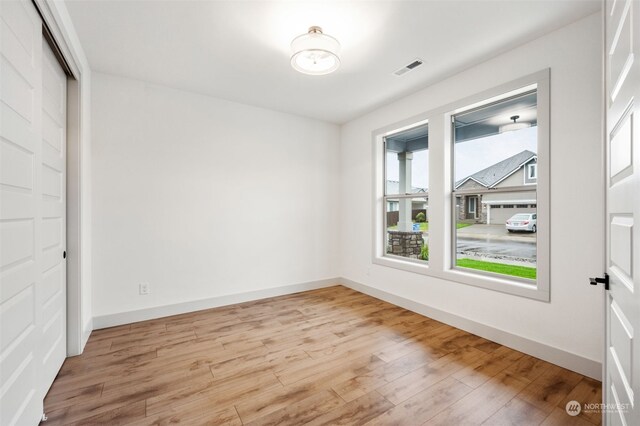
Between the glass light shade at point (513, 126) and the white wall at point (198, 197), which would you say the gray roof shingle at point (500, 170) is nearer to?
the glass light shade at point (513, 126)

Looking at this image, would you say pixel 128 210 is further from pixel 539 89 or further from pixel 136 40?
pixel 539 89

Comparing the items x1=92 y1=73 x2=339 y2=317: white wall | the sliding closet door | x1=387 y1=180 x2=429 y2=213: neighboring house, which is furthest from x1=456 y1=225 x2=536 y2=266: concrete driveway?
the sliding closet door

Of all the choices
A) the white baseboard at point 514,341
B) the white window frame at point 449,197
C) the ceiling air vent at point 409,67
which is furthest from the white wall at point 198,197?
the ceiling air vent at point 409,67

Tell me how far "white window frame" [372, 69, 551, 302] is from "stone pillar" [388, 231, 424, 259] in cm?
14

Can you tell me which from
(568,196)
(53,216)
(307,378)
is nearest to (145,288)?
(53,216)

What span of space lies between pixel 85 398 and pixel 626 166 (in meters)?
3.28

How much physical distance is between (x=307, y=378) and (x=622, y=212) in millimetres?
2124

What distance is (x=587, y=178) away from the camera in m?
2.22

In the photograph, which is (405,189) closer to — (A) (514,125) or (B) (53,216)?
(A) (514,125)

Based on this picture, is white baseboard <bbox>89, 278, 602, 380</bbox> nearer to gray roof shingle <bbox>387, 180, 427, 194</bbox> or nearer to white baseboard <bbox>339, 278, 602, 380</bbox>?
white baseboard <bbox>339, 278, 602, 380</bbox>

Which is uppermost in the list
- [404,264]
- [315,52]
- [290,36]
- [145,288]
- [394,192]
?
[290,36]

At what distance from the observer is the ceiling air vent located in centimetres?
288

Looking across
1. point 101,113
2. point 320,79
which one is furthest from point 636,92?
point 101,113

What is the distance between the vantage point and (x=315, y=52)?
2.38 meters
